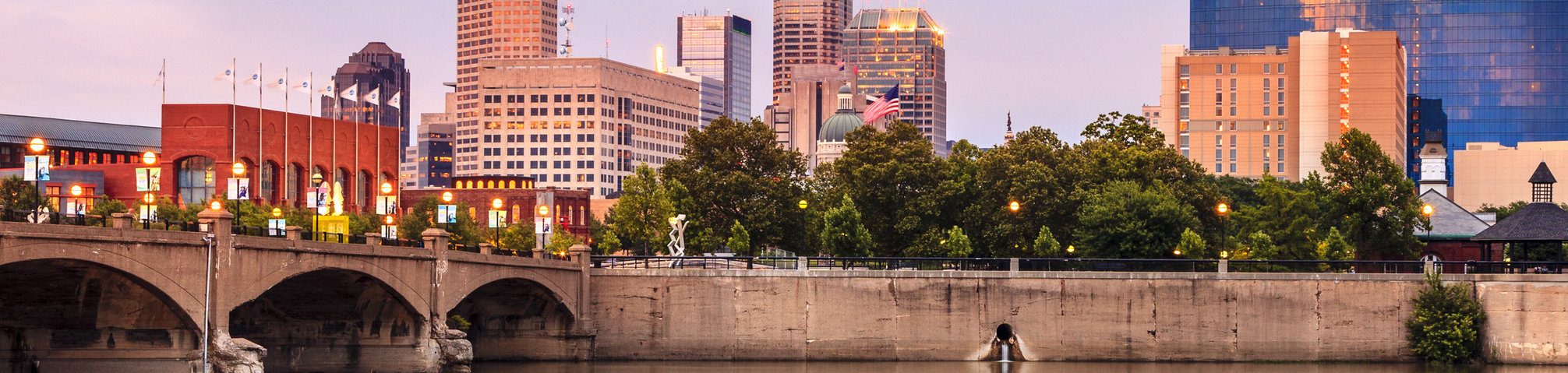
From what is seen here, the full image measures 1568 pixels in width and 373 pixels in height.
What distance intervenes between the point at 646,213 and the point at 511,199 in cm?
5987

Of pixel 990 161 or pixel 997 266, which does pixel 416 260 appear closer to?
pixel 997 266

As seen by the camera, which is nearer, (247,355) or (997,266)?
(247,355)

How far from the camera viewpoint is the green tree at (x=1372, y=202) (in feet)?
307

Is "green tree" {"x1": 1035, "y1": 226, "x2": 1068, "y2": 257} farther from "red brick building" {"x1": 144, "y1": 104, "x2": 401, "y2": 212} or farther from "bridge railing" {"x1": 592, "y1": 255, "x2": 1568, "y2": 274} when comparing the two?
"red brick building" {"x1": 144, "y1": 104, "x2": 401, "y2": 212}

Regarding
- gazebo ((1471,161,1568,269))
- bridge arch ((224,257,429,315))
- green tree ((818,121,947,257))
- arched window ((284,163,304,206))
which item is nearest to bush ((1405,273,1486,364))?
gazebo ((1471,161,1568,269))

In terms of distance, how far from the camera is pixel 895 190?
10581cm

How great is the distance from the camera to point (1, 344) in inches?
2164

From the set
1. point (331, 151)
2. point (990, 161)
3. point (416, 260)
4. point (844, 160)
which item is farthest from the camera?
point (331, 151)

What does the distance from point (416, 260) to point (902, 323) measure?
2511 cm

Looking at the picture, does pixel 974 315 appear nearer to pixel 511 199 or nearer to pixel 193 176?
pixel 193 176

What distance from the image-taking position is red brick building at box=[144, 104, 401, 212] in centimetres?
12075

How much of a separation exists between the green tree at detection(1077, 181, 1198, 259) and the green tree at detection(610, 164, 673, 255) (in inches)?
1091

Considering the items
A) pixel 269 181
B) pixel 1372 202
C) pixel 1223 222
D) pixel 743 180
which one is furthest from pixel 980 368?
pixel 269 181

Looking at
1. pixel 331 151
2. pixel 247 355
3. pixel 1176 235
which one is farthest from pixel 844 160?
pixel 247 355
